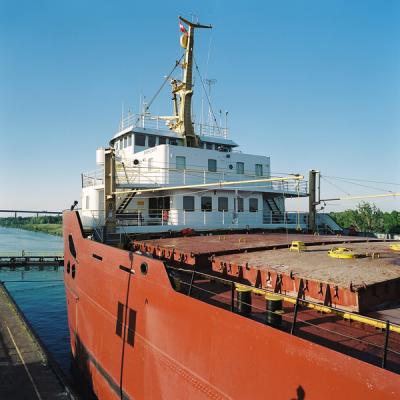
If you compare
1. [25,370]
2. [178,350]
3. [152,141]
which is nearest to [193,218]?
[152,141]

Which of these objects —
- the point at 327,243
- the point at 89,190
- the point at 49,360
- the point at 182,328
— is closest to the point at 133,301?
the point at 182,328

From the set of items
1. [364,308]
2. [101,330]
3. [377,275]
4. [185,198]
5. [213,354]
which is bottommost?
[101,330]

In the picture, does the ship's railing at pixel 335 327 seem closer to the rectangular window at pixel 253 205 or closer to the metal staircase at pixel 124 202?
the metal staircase at pixel 124 202

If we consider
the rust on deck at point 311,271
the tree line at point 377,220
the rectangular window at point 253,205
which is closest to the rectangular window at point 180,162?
the rectangular window at point 253,205

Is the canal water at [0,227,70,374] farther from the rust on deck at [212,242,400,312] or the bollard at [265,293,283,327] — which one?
the bollard at [265,293,283,327]

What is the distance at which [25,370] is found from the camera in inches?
407

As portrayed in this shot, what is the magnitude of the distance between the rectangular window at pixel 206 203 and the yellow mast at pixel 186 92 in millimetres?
5247

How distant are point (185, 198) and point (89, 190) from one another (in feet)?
18.5

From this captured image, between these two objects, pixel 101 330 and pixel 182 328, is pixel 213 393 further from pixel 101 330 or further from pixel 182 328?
pixel 101 330

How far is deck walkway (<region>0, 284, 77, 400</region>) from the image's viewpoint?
920 cm

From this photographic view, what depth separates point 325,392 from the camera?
4.15 m

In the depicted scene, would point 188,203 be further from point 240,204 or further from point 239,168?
point 239,168

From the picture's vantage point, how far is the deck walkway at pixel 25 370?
362 inches

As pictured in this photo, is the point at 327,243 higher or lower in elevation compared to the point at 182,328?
higher
